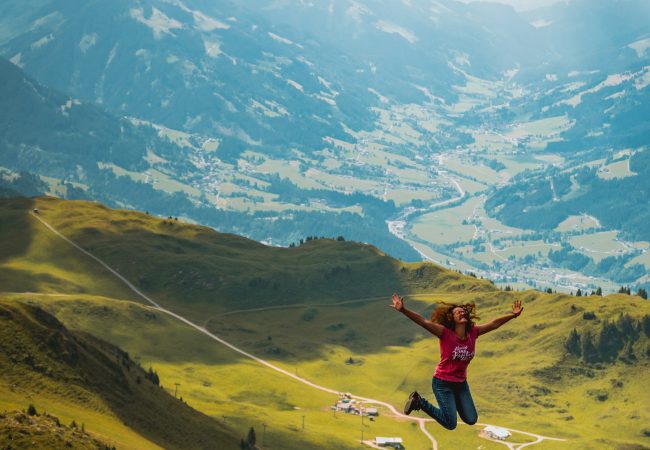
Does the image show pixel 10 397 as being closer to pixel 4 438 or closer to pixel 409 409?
pixel 4 438

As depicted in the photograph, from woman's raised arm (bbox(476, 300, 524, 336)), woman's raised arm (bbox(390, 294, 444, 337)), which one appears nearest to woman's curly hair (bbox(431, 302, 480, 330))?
woman's raised arm (bbox(390, 294, 444, 337))

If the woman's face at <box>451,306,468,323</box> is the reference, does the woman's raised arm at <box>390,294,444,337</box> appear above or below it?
below

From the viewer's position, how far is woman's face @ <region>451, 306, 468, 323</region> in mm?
45188

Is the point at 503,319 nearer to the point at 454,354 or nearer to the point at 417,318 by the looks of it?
the point at 454,354

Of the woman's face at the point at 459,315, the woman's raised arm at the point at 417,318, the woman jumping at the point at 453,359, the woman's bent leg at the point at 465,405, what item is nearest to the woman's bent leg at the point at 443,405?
the woman jumping at the point at 453,359

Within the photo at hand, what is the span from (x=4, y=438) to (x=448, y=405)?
115102mm

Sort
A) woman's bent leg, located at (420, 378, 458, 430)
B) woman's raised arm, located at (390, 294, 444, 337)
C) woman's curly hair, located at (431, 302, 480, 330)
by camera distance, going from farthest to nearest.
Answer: woman's curly hair, located at (431, 302, 480, 330), woman's bent leg, located at (420, 378, 458, 430), woman's raised arm, located at (390, 294, 444, 337)

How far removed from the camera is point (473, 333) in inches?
1796

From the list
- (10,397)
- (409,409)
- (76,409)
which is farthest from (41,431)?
(409,409)

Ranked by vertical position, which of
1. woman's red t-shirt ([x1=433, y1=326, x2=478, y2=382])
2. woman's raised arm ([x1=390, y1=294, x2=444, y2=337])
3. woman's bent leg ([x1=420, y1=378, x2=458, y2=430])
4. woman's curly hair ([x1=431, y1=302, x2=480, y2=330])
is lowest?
woman's bent leg ([x1=420, y1=378, x2=458, y2=430])

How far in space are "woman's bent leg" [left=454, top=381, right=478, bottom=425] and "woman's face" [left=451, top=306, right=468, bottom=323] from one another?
2.68 m

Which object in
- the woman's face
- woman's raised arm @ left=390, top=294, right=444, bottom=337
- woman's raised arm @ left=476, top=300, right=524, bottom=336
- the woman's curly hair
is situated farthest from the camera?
the woman's curly hair

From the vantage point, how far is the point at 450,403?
4528 cm

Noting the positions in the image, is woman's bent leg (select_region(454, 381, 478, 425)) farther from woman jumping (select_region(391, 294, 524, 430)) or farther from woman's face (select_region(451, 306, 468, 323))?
woman's face (select_region(451, 306, 468, 323))
